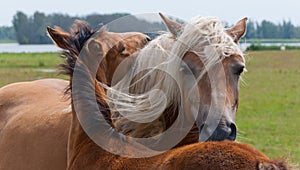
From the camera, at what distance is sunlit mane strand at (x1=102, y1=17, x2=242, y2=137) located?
271 centimetres

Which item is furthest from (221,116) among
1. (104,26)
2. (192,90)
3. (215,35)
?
(104,26)

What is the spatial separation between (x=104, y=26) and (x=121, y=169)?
1.16m

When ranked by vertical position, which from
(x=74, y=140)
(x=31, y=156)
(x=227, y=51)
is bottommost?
(x=31, y=156)

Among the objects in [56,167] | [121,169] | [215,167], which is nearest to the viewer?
[215,167]

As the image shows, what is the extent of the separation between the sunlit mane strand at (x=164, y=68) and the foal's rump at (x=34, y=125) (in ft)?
1.62

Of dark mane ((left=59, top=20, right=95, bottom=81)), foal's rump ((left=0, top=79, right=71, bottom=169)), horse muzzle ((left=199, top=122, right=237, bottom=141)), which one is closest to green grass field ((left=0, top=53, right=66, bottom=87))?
foal's rump ((left=0, top=79, right=71, bottom=169))

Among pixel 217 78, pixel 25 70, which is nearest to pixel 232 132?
pixel 217 78

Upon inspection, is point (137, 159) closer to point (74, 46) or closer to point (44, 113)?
point (74, 46)

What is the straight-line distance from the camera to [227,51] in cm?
270

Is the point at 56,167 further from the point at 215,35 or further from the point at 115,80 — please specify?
the point at 215,35

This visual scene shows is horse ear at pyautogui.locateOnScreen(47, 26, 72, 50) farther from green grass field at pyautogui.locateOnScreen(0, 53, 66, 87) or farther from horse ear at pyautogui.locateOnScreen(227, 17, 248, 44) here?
green grass field at pyautogui.locateOnScreen(0, 53, 66, 87)

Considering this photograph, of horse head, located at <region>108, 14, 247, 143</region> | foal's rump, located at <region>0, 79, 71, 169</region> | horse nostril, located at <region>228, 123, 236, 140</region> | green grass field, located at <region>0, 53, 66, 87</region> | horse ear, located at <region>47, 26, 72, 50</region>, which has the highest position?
horse ear, located at <region>47, 26, 72, 50</region>

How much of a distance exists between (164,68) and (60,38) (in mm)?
552

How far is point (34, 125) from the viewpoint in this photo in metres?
3.81
